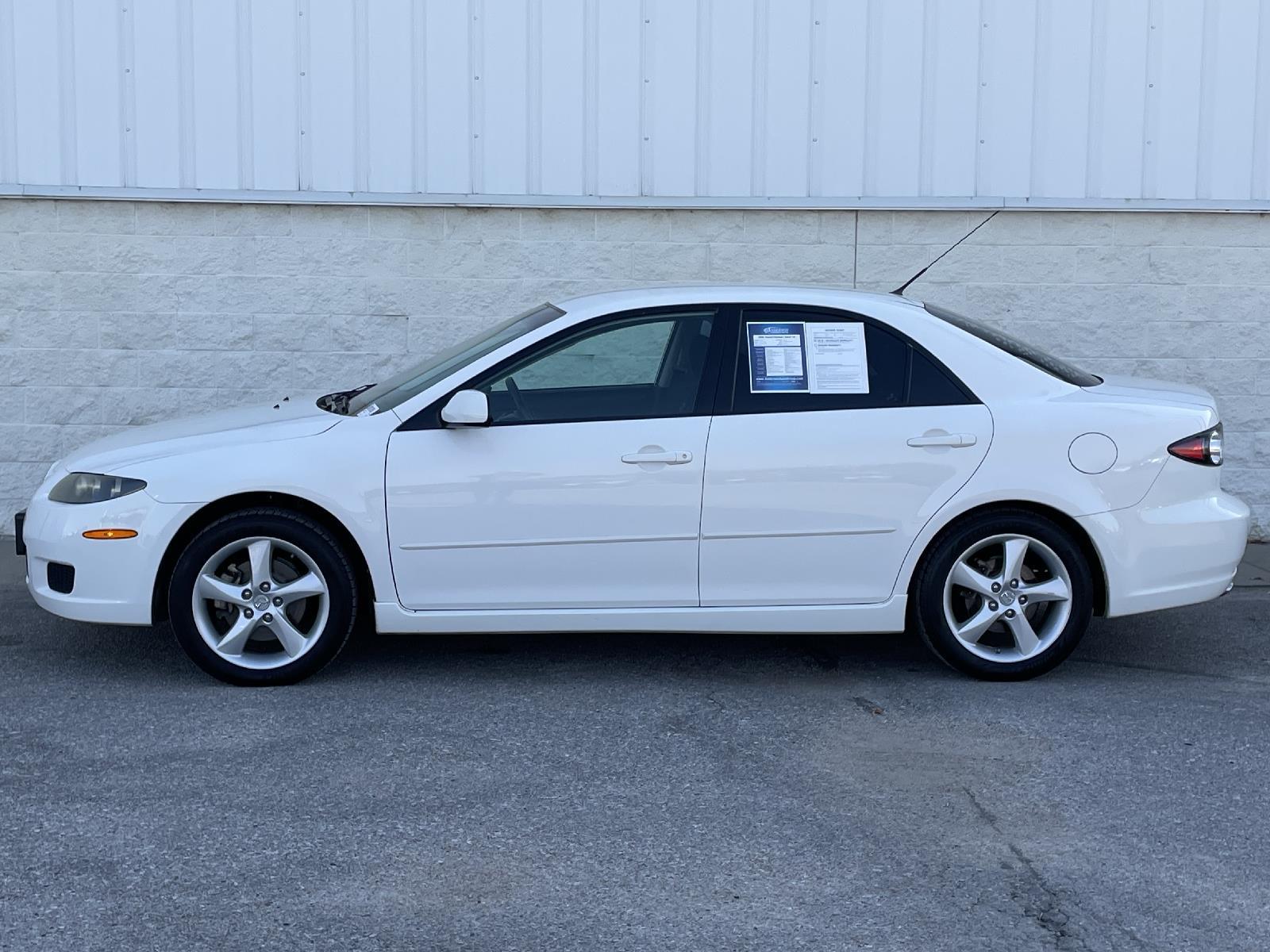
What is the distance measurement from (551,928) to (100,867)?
4.22 ft

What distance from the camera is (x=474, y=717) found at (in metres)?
5.68

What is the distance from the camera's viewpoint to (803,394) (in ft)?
20.0

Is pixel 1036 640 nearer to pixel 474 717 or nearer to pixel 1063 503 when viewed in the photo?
pixel 1063 503

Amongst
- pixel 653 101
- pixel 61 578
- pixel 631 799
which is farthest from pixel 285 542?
pixel 653 101

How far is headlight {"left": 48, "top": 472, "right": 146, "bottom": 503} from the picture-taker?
5926mm

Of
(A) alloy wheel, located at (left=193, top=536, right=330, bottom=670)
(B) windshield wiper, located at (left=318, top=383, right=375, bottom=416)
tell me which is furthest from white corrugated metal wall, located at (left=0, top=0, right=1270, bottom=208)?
(A) alloy wheel, located at (left=193, top=536, right=330, bottom=670)

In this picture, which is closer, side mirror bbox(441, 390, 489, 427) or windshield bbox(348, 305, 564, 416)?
side mirror bbox(441, 390, 489, 427)

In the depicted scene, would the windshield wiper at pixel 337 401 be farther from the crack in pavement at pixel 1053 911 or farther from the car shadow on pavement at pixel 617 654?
the crack in pavement at pixel 1053 911

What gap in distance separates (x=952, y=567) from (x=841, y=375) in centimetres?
86

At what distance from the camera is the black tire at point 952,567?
6.05 meters

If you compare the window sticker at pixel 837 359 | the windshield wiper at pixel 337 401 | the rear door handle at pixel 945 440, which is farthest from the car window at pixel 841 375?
the windshield wiper at pixel 337 401

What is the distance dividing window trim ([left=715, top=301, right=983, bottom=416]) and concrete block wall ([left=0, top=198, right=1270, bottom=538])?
316 cm

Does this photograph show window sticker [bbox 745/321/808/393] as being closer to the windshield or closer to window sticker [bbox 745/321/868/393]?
window sticker [bbox 745/321/868/393]

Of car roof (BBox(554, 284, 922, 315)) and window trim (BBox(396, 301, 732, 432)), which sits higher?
car roof (BBox(554, 284, 922, 315))
